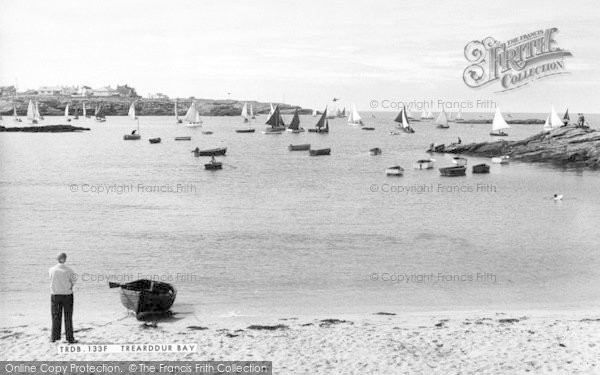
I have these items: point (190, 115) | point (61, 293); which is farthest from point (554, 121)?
point (61, 293)

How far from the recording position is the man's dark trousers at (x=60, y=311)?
1412cm

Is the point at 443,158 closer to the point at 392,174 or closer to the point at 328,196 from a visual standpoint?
the point at 392,174

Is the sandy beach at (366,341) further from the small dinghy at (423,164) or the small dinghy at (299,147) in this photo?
the small dinghy at (299,147)

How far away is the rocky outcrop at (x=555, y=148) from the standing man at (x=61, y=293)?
71.1 meters

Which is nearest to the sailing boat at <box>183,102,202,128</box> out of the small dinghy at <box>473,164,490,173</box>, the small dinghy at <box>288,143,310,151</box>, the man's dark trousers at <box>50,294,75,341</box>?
the small dinghy at <box>288,143,310,151</box>

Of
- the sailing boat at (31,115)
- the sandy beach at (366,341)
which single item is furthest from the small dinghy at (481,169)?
the sailing boat at (31,115)

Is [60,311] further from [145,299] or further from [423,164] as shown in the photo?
[423,164]

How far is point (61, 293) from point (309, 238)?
20737 millimetres

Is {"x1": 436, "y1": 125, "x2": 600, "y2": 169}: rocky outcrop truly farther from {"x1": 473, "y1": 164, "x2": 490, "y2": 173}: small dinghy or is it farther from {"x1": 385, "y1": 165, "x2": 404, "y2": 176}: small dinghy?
{"x1": 385, "y1": 165, "x2": 404, "y2": 176}: small dinghy

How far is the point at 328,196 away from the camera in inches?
2042

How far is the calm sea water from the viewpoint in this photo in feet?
75.0

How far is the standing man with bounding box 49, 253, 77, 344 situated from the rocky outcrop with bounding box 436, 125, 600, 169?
233ft

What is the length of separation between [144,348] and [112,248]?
17.4 metres

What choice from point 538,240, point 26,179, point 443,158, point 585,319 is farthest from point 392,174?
point 585,319
